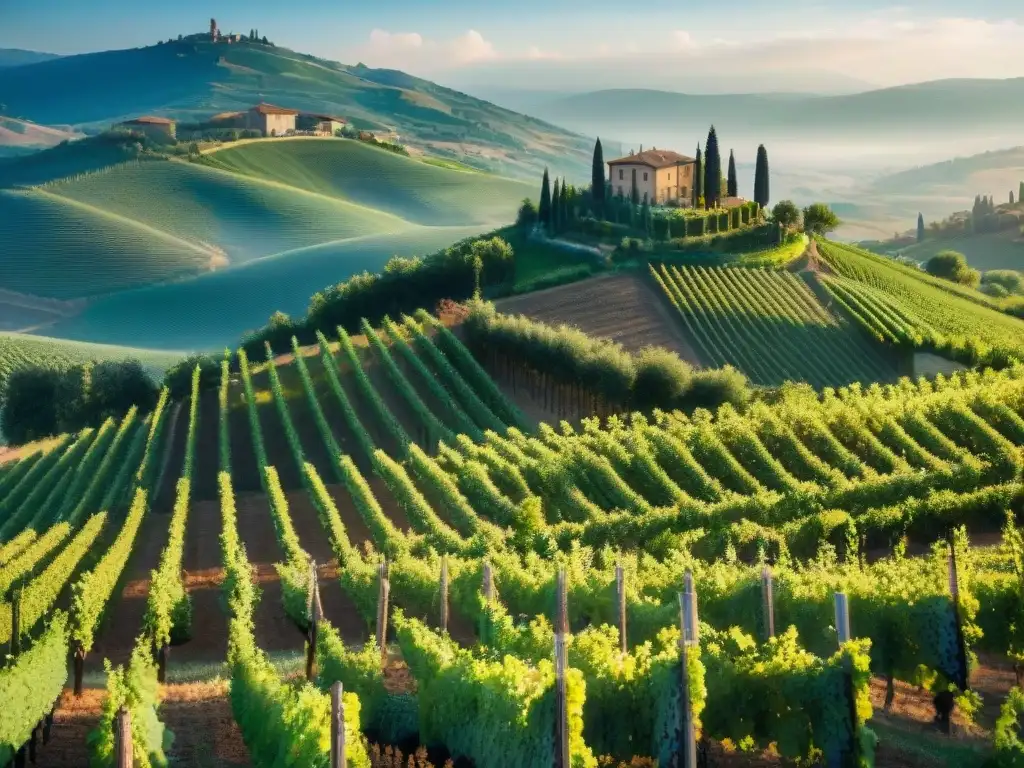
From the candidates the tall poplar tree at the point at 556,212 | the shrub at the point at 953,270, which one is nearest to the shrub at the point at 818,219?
the shrub at the point at 953,270

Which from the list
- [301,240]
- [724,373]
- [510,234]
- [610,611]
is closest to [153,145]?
[301,240]

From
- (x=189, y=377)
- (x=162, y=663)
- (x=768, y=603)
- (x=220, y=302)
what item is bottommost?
(x=220, y=302)

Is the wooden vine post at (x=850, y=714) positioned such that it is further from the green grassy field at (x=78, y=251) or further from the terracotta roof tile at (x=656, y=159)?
the green grassy field at (x=78, y=251)

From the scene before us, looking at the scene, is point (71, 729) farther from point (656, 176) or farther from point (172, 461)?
point (656, 176)

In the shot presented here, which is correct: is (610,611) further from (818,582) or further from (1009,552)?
(1009,552)

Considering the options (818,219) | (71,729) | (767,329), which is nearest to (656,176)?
(818,219)
